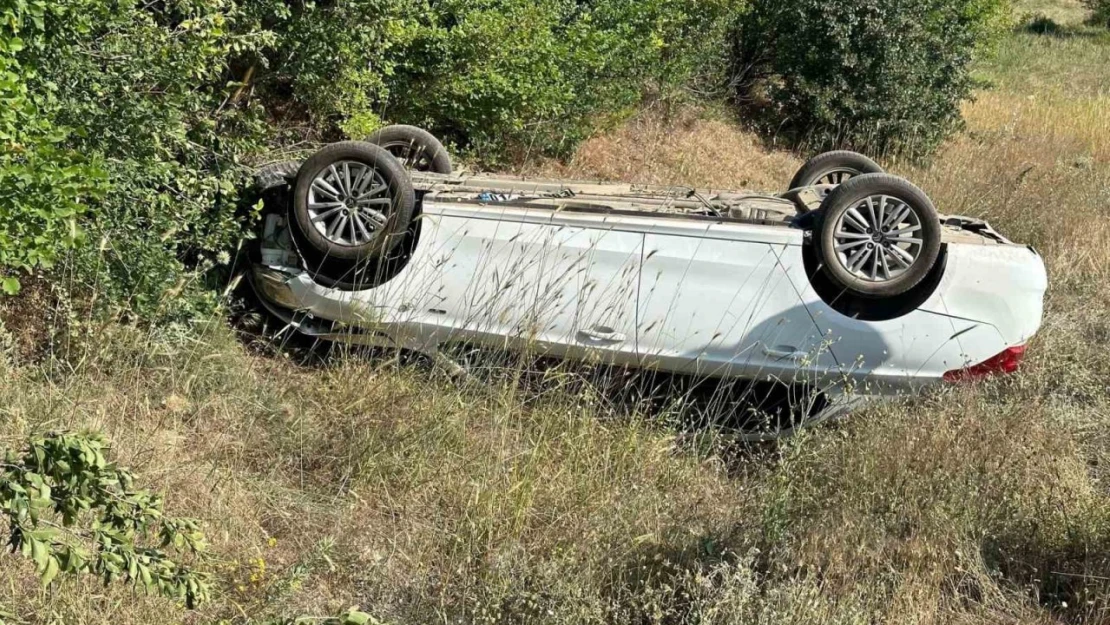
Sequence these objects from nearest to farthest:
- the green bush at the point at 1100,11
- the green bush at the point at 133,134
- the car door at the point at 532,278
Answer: the green bush at the point at 133,134 < the car door at the point at 532,278 < the green bush at the point at 1100,11

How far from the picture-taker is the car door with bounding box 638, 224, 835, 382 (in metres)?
5.40

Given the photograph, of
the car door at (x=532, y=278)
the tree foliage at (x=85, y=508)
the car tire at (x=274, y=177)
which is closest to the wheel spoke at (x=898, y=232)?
the car door at (x=532, y=278)

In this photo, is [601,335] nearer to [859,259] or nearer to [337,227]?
[859,259]

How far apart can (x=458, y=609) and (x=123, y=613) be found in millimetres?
1172

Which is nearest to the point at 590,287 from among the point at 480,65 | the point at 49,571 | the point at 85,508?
the point at 85,508

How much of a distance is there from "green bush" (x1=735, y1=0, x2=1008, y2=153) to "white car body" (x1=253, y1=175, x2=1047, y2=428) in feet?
25.0

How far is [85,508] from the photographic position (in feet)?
7.02

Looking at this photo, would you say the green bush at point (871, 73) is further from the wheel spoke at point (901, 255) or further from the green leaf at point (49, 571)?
the green leaf at point (49, 571)

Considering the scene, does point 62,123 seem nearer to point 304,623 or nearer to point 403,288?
point 403,288

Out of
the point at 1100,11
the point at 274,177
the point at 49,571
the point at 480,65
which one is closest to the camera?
the point at 49,571

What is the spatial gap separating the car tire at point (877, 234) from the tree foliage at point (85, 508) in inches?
161

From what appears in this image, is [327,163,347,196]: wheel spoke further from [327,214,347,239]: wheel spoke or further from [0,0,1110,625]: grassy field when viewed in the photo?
[0,0,1110,625]: grassy field

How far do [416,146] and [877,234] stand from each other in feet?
10.6

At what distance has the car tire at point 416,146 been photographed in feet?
22.4
